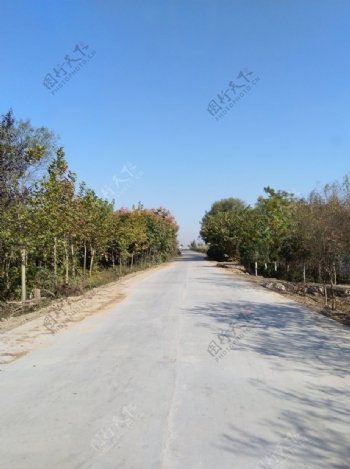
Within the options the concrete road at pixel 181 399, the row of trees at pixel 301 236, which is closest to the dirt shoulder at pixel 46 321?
the concrete road at pixel 181 399

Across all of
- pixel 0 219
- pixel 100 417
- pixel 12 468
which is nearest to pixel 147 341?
pixel 100 417

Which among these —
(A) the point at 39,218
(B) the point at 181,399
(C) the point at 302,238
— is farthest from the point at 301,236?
(B) the point at 181,399

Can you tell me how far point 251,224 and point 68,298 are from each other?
19.9m

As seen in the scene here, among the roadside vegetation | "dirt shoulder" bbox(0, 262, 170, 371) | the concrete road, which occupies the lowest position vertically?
the concrete road

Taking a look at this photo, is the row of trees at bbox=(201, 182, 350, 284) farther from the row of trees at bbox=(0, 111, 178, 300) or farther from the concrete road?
the row of trees at bbox=(0, 111, 178, 300)

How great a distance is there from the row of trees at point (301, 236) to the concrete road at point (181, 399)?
5.69 m

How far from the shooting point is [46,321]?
11.9 m

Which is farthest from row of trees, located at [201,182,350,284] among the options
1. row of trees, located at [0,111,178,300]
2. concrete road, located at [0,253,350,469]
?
row of trees, located at [0,111,178,300]

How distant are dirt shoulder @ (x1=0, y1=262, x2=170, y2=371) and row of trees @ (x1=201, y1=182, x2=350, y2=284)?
723cm

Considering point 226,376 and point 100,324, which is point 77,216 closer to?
point 100,324

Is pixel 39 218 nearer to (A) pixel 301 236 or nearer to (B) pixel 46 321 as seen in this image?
(B) pixel 46 321

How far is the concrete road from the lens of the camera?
4223 mm

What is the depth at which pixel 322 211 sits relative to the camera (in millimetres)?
17781

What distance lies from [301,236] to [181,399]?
63.9 feet
